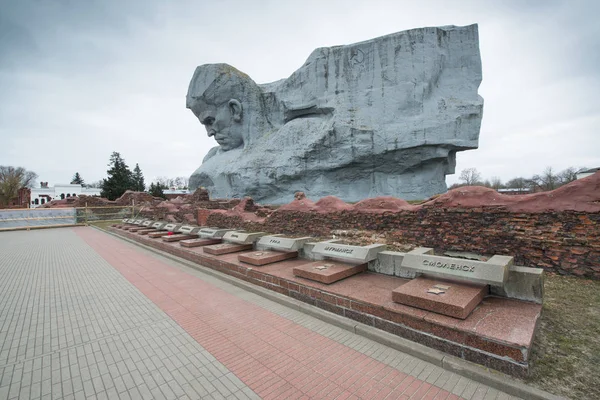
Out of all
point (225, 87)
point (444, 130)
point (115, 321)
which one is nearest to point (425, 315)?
point (115, 321)

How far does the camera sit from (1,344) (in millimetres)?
3609

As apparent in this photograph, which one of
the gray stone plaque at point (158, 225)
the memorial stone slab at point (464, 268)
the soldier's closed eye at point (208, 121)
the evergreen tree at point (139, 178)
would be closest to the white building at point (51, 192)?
the evergreen tree at point (139, 178)

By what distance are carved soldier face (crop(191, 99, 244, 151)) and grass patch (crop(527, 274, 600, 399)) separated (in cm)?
3200

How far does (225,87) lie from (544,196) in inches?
1237

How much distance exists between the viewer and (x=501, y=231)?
18.4 ft

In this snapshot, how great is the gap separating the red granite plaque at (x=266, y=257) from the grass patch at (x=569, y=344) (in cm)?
450

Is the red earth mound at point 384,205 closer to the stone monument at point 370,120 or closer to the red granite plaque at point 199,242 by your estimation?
the red granite plaque at point 199,242

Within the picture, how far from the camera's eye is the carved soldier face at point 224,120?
32.4 meters

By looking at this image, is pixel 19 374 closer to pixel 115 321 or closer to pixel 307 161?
pixel 115 321

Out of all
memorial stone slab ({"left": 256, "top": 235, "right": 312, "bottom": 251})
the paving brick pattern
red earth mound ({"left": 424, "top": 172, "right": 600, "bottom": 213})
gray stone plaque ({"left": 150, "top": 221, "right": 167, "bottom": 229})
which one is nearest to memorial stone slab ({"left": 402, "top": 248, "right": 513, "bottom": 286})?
red earth mound ({"left": 424, "top": 172, "right": 600, "bottom": 213})

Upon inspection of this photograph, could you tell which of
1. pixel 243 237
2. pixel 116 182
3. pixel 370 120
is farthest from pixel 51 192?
pixel 243 237

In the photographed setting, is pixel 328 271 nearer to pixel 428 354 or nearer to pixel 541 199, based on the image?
pixel 428 354

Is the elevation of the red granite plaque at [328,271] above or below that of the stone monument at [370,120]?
below

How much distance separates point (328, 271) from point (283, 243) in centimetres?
190
